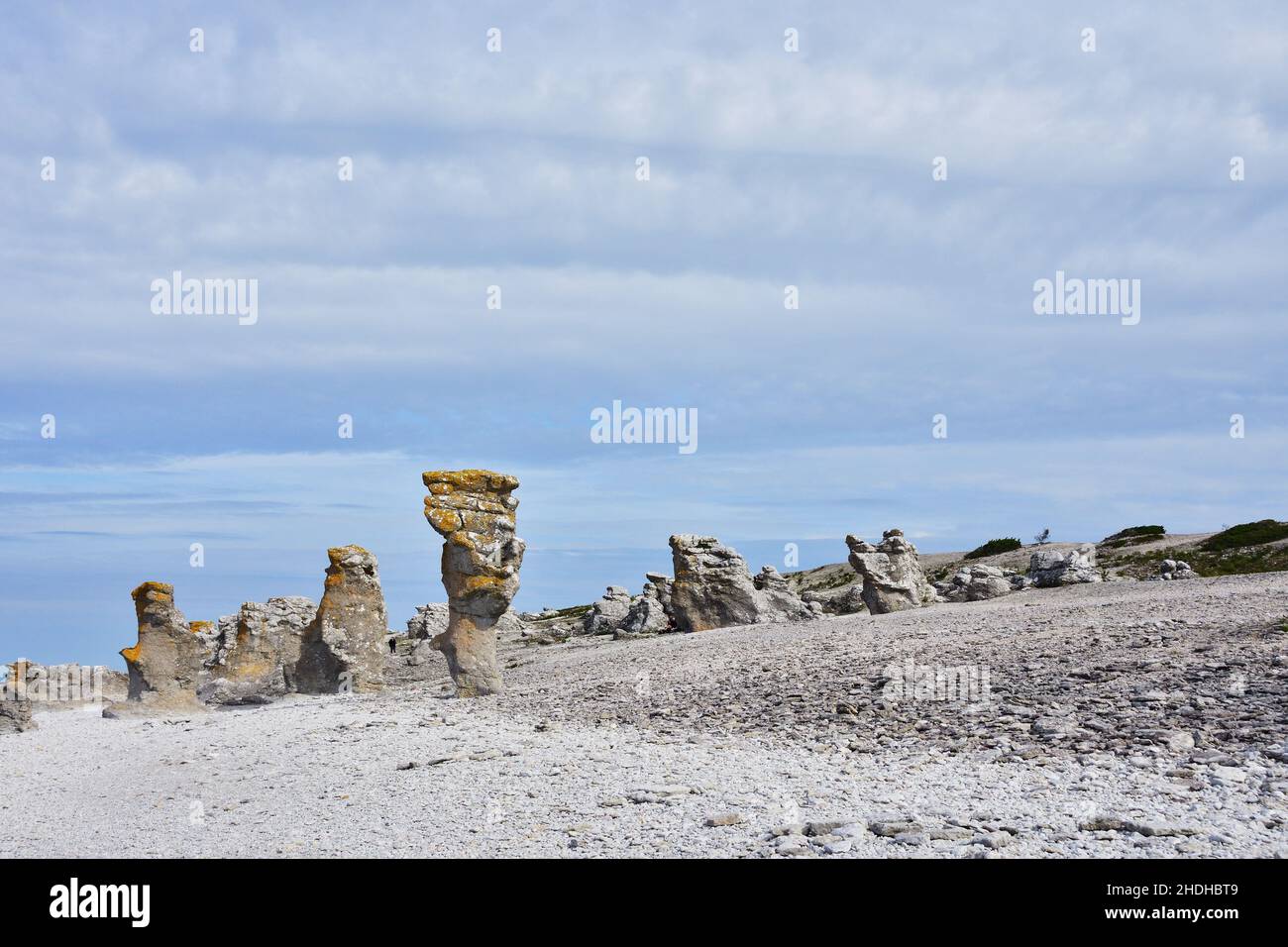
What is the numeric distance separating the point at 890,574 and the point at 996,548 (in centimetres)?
2561

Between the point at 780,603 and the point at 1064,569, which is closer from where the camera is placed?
the point at 780,603

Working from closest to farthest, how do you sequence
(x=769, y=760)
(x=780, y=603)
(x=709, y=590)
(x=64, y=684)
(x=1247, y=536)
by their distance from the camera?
1. (x=769, y=760)
2. (x=64, y=684)
3. (x=709, y=590)
4. (x=780, y=603)
5. (x=1247, y=536)

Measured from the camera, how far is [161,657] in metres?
25.2

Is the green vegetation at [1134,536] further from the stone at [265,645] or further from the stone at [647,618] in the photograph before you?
the stone at [265,645]

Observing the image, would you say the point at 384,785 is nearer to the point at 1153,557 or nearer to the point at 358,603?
the point at 358,603

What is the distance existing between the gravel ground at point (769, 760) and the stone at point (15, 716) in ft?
1.37

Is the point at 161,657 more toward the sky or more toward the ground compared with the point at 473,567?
more toward the ground

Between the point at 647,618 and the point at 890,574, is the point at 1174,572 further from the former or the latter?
the point at 647,618

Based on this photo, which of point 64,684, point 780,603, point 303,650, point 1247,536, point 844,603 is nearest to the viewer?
point 303,650

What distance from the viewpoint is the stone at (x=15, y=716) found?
22.8m

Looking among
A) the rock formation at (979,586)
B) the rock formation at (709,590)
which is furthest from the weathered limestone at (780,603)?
the rock formation at (979,586)

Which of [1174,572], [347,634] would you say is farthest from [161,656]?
[1174,572]

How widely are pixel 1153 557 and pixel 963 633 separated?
2745 centimetres

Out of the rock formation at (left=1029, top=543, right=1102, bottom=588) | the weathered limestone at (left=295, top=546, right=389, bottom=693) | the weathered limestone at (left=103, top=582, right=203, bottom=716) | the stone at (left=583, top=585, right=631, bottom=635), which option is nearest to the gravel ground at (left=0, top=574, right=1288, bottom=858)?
the weathered limestone at (left=103, top=582, right=203, bottom=716)
